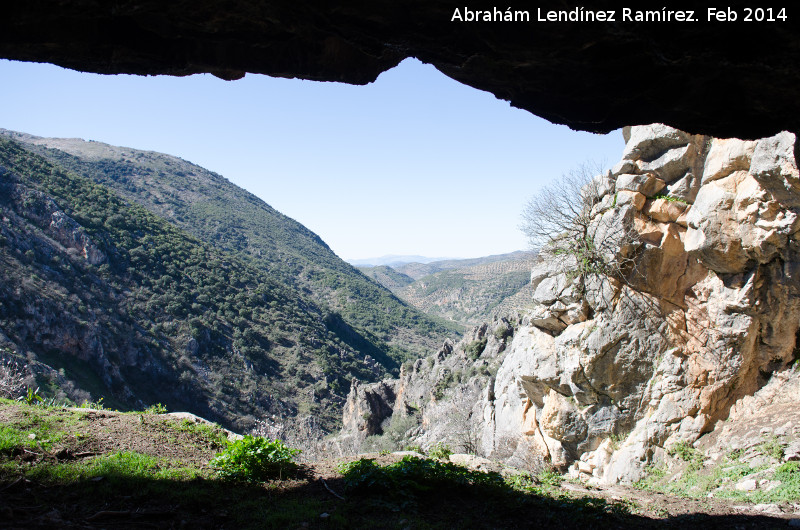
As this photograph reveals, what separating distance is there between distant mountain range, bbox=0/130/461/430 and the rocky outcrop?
23.1 meters

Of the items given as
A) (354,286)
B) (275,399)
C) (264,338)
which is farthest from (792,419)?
(354,286)

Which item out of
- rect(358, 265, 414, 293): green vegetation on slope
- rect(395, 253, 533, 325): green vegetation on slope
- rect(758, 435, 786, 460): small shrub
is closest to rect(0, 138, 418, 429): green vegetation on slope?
rect(758, 435, 786, 460): small shrub

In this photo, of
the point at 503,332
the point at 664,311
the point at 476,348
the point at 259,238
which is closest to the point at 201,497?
the point at 664,311

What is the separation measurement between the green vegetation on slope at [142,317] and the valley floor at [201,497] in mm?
20112

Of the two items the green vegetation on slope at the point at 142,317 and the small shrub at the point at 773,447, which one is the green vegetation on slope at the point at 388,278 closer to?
the green vegetation on slope at the point at 142,317

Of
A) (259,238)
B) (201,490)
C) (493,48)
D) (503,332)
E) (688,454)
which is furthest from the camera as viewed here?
(259,238)

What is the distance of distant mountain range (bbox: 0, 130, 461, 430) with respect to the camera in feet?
88.1

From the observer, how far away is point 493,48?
11.3 ft

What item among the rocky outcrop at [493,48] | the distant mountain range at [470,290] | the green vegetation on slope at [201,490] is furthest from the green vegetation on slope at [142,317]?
the distant mountain range at [470,290]

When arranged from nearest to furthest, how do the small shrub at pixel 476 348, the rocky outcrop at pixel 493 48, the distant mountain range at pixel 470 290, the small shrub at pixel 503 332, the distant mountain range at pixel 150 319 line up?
the rocky outcrop at pixel 493 48 < the distant mountain range at pixel 150 319 < the small shrub at pixel 503 332 < the small shrub at pixel 476 348 < the distant mountain range at pixel 470 290

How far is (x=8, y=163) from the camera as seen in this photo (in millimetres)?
37906

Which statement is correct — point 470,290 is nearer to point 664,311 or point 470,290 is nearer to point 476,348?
point 476,348

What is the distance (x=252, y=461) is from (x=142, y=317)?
32.2 metres

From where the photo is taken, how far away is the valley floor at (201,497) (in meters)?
4.02
